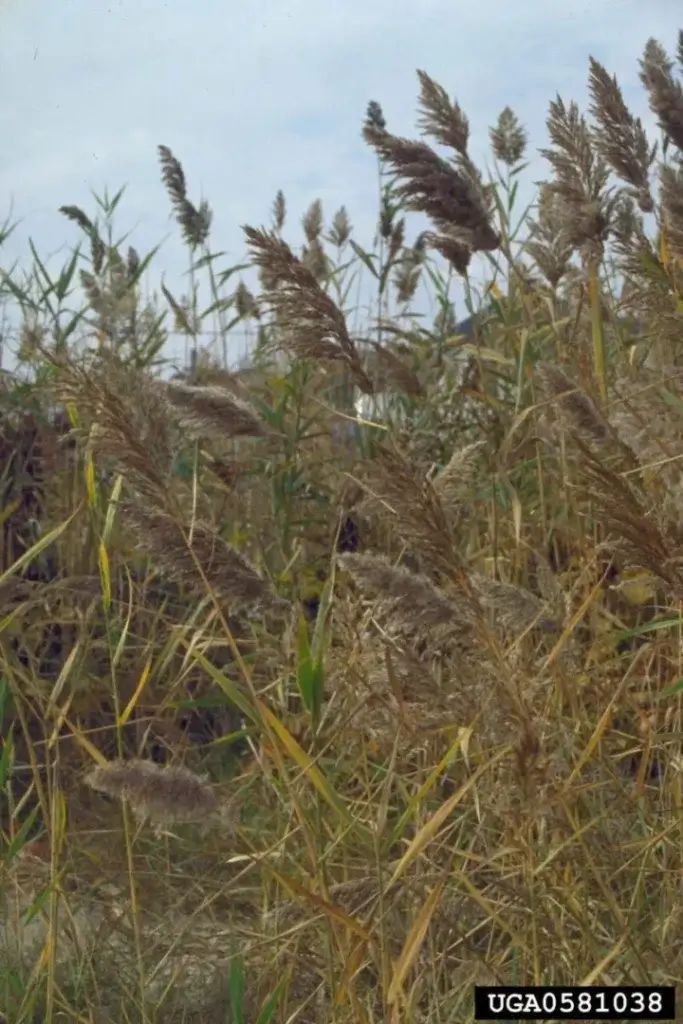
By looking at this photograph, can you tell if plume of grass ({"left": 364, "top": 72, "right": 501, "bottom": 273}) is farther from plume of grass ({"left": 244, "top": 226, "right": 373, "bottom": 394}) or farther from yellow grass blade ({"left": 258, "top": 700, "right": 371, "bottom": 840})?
yellow grass blade ({"left": 258, "top": 700, "right": 371, "bottom": 840})

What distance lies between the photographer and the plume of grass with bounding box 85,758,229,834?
990 mm

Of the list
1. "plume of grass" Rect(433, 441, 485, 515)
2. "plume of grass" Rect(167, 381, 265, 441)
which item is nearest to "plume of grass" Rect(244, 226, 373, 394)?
"plume of grass" Rect(167, 381, 265, 441)

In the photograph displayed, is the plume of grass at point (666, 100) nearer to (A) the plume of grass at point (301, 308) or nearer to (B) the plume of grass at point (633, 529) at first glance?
(A) the plume of grass at point (301, 308)

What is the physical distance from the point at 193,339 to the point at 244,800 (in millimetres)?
1675

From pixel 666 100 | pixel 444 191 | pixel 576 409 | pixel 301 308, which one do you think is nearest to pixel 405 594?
pixel 576 409

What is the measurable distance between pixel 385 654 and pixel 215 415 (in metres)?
0.33

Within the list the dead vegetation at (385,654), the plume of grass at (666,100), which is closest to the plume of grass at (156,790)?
the dead vegetation at (385,654)

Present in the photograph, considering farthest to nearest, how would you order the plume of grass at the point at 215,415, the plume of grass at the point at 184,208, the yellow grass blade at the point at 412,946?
the plume of grass at the point at 184,208 → the plume of grass at the point at 215,415 → the yellow grass blade at the point at 412,946

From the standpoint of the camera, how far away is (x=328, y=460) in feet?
6.64

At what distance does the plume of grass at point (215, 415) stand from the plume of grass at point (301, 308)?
196 mm

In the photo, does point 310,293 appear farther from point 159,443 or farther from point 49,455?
point 49,455

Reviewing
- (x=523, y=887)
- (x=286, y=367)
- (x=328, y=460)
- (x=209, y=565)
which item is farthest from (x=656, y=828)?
(x=286, y=367)

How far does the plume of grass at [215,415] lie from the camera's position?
1276mm

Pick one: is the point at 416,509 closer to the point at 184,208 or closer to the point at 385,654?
the point at 385,654
